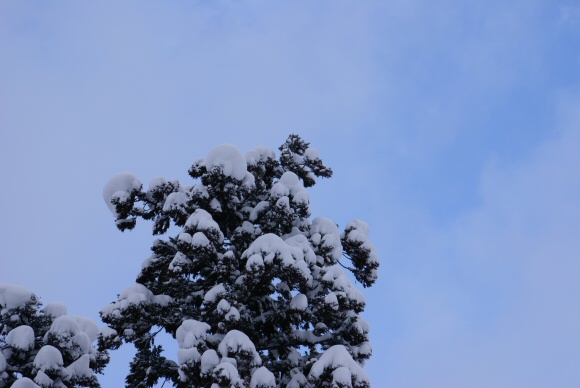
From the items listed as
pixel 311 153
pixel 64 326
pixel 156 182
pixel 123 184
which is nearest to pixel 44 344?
pixel 64 326

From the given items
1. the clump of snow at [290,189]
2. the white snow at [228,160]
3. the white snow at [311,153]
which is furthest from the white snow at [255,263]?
the white snow at [311,153]

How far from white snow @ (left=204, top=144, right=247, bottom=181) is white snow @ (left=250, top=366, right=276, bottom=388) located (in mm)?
4994

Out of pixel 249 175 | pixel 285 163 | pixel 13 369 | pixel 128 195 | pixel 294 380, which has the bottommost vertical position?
pixel 13 369

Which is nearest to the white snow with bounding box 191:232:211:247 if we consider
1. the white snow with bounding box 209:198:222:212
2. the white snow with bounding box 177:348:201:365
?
the white snow with bounding box 209:198:222:212

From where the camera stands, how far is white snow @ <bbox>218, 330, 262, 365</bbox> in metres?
14.2

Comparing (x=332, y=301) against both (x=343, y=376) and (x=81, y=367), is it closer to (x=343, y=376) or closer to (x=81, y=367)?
(x=343, y=376)

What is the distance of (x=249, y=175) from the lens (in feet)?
56.3

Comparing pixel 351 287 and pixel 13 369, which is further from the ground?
pixel 351 287

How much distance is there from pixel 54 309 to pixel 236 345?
24.1ft

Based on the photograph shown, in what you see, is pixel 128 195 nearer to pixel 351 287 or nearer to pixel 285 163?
pixel 285 163

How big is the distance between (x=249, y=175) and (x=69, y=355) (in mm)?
7090

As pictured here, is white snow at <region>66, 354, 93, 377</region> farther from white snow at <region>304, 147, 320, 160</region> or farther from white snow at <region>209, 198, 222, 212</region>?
white snow at <region>304, 147, 320, 160</region>

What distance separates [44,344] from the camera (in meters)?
18.0

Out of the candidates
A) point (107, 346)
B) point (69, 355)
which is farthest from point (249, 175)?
point (69, 355)
